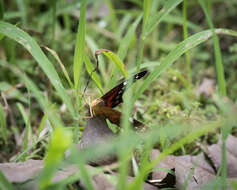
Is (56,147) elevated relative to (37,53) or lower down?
lower down

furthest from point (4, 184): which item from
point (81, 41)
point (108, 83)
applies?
point (108, 83)

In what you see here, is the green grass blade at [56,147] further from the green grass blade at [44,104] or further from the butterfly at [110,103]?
the butterfly at [110,103]

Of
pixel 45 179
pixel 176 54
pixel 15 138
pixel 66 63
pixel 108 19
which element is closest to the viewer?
pixel 45 179

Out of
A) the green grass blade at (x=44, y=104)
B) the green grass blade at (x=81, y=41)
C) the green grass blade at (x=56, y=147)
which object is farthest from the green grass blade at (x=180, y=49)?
the green grass blade at (x=56, y=147)

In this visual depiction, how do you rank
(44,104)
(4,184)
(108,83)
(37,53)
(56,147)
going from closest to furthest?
(56,147)
(4,184)
(44,104)
(37,53)
(108,83)

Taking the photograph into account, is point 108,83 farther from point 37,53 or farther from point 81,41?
point 37,53

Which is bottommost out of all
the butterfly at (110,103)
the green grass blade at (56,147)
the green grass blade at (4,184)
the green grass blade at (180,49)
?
the green grass blade at (4,184)

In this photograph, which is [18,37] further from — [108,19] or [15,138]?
[108,19]

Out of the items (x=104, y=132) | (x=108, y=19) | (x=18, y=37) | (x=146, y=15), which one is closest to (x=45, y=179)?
(x=104, y=132)
